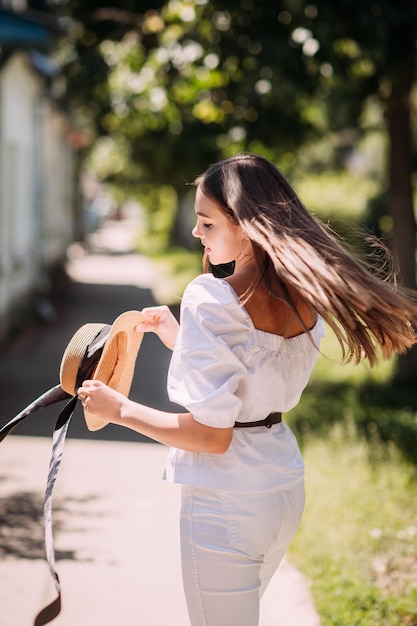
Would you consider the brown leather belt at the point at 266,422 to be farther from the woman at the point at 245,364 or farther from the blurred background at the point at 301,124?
the blurred background at the point at 301,124

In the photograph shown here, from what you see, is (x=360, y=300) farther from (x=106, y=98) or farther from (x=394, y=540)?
(x=106, y=98)

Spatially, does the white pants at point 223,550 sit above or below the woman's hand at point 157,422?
below

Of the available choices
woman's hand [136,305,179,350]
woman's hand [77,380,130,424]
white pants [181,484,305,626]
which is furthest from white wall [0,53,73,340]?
white pants [181,484,305,626]

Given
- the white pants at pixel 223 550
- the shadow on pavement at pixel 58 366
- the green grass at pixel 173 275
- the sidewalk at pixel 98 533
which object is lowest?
the green grass at pixel 173 275

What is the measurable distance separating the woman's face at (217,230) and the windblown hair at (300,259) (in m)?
0.02

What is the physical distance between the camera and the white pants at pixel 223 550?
2383 mm

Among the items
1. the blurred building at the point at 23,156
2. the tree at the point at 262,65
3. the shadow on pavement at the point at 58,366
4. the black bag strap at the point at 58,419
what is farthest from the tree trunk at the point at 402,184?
the black bag strap at the point at 58,419

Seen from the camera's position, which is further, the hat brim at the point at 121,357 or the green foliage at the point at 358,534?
the green foliage at the point at 358,534

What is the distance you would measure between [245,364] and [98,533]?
338 centimetres

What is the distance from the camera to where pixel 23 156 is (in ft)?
50.2

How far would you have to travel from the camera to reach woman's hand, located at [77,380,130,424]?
236 cm

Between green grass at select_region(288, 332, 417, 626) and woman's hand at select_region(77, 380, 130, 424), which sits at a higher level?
woman's hand at select_region(77, 380, 130, 424)

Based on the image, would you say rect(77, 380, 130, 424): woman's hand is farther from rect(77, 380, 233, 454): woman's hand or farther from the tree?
the tree

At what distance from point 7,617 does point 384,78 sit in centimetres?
695
